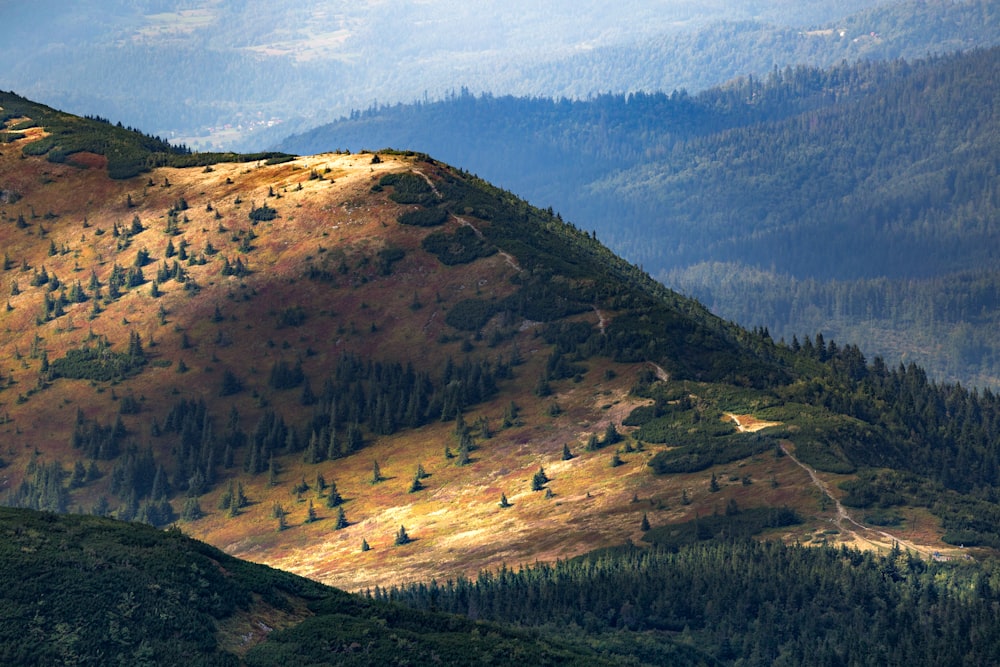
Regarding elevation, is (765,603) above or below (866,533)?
above

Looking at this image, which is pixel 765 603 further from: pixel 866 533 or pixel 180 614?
pixel 180 614

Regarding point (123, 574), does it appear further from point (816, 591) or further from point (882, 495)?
point (882, 495)

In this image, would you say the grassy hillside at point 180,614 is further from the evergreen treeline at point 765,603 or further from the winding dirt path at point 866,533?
the winding dirt path at point 866,533

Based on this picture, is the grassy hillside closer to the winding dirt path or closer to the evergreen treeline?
the evergreen treeline

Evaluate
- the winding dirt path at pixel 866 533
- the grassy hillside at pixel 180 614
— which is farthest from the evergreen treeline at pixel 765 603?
the grassy hillside at pixel 180 614

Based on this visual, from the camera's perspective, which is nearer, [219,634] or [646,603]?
[219,634]

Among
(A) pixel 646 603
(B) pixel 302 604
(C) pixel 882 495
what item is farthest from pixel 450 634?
(C) pixel 882 495

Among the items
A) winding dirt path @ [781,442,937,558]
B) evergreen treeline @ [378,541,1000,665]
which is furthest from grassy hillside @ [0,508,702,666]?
winding dirt path @ [781,442,937,558]

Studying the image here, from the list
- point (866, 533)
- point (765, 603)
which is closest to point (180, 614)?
point (765, 603)
